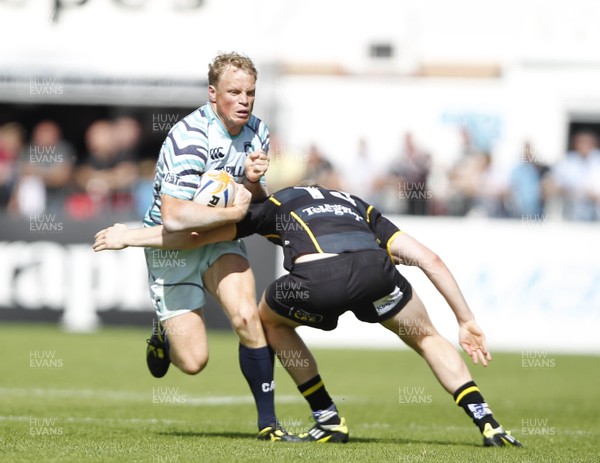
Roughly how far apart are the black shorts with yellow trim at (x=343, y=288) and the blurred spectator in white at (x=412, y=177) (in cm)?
1005

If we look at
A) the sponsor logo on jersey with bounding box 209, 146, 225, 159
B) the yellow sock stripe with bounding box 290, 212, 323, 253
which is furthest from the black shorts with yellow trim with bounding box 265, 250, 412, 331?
the sponsor logo on jersey with bounding box 209, 146, 225, 159

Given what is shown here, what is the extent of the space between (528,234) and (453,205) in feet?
4.07

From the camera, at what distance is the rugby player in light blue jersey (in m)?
8.29

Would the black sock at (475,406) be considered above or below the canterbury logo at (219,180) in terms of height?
below

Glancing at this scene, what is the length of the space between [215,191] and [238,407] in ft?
11.2

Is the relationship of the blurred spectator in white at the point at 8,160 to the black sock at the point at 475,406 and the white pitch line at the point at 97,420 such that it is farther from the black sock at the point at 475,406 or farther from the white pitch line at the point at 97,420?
the black sock at the point at 475,406

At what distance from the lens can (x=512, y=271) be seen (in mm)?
17625

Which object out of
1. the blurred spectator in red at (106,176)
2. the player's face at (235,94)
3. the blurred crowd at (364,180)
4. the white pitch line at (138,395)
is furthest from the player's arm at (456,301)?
the blurred spectator in red at (106,176)

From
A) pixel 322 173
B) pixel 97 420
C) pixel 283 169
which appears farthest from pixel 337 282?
pixel 283 169

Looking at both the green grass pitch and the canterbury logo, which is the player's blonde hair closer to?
the canterbury logo

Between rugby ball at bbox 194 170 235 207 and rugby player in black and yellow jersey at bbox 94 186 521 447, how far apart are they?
235 mm

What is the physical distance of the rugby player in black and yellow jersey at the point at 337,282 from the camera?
795cm

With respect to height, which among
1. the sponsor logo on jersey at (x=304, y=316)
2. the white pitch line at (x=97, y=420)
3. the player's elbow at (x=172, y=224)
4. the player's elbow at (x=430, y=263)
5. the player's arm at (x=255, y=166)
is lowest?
the white pitch line at (x=97, y=420)

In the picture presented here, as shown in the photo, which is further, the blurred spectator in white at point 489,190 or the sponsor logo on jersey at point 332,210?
the blurred spectator in white at point 489,190
